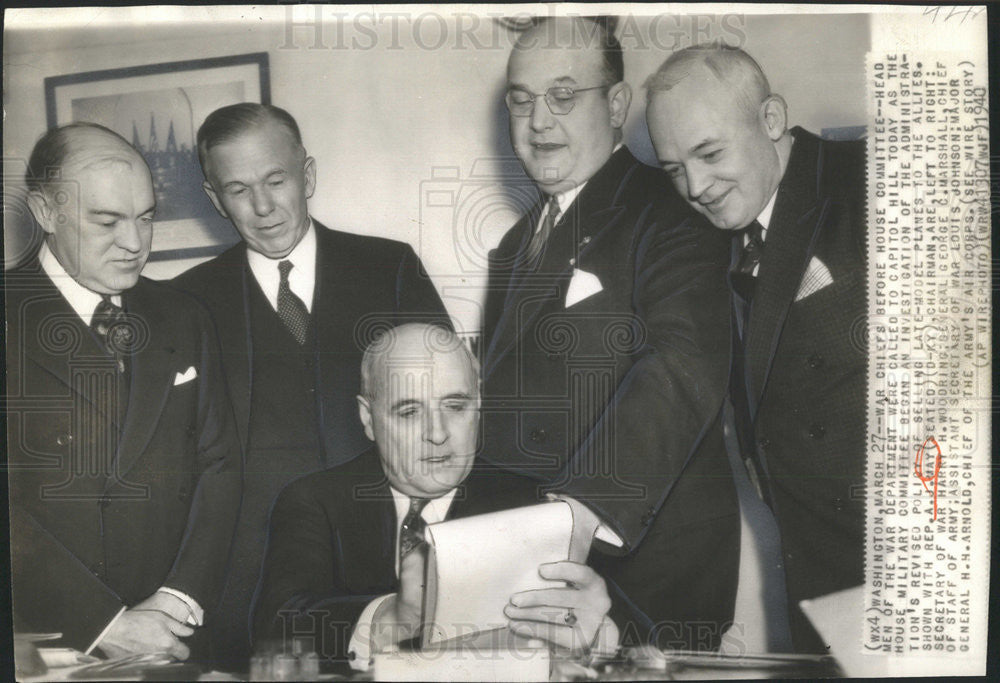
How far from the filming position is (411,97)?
245 cm

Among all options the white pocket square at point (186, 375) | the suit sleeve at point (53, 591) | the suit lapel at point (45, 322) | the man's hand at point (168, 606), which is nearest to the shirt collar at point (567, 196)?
the white pocket square at point (186, 375)

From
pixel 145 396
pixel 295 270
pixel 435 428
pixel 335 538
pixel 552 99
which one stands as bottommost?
pixel 335 538

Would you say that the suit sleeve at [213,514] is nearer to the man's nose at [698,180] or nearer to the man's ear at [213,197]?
the man's ear at [213,197]

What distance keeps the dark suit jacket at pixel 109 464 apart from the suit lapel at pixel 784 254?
1356 millimetres

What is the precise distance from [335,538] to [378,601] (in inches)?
7.7

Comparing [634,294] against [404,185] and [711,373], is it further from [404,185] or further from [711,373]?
[404,185]

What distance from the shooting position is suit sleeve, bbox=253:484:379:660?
7.99 feet

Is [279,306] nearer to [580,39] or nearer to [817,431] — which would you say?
[580,39]

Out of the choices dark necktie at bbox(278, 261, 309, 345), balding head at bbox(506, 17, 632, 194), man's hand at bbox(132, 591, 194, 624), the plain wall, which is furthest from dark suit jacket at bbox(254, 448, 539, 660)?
balding head at bbox(506, 17, 632, 194)

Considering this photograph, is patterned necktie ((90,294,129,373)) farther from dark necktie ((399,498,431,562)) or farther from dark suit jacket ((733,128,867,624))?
dark suit jacket ((733,128,867,624))

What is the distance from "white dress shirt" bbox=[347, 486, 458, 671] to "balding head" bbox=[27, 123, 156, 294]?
905 millimetres

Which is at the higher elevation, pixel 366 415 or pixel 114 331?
pixel 114 331

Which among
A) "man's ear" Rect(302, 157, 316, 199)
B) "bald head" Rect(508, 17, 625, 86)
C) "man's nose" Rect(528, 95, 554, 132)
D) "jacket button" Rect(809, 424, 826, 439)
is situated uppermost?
"bald head" Rect(508, 17, 625, 86)
